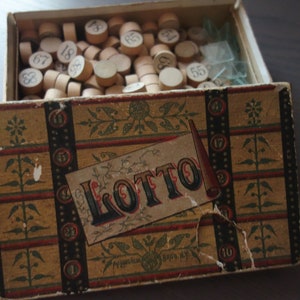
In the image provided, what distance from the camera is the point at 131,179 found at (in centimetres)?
94

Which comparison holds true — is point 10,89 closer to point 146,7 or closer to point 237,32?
point 146,7

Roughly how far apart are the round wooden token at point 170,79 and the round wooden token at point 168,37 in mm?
130

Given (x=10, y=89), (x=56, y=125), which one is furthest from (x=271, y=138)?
(x=10, y=89)

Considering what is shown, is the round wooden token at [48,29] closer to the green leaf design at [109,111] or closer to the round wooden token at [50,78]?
the round wooden token at [50,78]

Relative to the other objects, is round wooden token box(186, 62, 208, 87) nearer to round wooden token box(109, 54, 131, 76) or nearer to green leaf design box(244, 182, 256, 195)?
round wooden token box(109, 54, 131, 76)

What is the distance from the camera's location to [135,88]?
1.09 metres

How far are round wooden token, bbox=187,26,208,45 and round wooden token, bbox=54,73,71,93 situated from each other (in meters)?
0.36

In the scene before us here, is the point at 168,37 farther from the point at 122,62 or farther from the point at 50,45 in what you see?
the point at 50,45

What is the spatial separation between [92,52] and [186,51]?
0.82 ft

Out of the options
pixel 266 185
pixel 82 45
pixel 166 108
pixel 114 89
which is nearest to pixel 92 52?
pixel 82 45

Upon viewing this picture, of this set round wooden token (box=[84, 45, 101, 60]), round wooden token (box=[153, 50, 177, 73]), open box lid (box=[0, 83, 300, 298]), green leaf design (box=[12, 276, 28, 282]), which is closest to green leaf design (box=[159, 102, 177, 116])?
open box lid (box=[0, 83, 300, 298])

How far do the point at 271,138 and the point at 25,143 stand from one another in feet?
1.69

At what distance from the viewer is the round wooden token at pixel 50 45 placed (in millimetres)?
1182

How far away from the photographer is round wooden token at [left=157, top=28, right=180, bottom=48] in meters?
1.21
